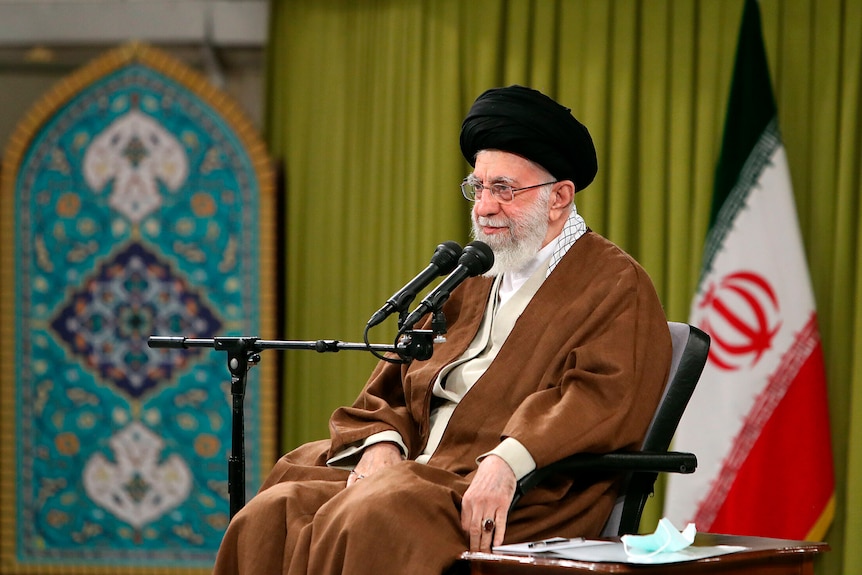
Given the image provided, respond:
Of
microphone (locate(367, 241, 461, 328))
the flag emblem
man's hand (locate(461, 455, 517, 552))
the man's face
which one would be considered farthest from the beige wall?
man's hand (locate(461, 455, 517, 552))

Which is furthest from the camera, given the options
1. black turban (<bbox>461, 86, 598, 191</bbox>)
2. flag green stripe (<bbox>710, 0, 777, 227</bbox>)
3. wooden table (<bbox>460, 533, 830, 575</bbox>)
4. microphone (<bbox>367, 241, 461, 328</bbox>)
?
flag green stripe (<bbox>710, 0, 777, 227</bbox>)

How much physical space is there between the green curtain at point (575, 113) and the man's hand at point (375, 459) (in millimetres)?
1944

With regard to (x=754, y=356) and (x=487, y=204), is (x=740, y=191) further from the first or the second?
(x=487, y=204)

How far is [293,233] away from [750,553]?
305 centimetres

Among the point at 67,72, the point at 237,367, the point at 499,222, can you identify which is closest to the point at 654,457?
the point at 499,222

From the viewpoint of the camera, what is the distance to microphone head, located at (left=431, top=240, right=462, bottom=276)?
2.43 meters

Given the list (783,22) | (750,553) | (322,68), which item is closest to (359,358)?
(322,68)

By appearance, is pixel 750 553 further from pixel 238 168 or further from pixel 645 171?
pixel 238 168

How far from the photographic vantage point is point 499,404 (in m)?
2.53

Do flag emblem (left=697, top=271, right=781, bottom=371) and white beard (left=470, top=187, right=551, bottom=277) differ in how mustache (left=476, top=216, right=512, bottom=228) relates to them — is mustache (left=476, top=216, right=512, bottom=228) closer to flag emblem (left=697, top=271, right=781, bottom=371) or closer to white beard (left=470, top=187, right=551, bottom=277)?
white beard (left=470, top=187, right=551, bottom=277)

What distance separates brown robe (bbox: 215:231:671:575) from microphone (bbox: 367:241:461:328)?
0.24m

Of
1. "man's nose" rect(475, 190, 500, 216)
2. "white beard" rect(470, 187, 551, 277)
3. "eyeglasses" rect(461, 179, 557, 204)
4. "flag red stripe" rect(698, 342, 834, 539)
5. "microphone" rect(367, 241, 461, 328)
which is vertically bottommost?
"flag red stripe" rect(698, 342, 834, 539)

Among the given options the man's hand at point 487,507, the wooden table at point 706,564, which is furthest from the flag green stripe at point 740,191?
the man's hand at point 487,507

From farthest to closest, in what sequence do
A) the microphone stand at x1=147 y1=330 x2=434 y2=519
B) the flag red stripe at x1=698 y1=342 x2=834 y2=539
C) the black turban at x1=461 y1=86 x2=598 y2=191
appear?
1. the flag red stripe at x1=698 y1=342 x2=834 y2=539
2. the black turban at x1=461 y1=86 x2=598 y2=191
3. the microphone stand at x1=147 y1=330 x2=434 y2=519
